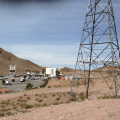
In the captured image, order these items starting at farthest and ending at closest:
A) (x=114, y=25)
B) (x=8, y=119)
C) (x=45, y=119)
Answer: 1. (x=114, y=25)
2. (x=8, y=119)
3. (x=45, y=119)

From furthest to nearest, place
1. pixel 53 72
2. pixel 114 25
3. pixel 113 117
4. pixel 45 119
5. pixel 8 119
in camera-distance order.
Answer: pixel 53 72, pixel 114 25, pixel 8 119, pixel 45 119, pixel 113 117

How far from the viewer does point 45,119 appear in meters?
8.58

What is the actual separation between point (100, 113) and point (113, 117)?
109 cm

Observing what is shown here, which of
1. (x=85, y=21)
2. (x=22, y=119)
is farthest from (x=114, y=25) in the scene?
(x=22, y=119)

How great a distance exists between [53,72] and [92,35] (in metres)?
111

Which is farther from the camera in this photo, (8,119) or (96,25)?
(96,25)

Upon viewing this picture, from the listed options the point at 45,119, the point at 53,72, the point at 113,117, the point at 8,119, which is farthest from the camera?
the point at 53,72

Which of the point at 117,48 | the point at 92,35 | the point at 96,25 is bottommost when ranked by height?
the point at 117,48

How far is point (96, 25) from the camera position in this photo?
1669cm

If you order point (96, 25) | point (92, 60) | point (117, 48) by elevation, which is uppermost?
point (96, 25)

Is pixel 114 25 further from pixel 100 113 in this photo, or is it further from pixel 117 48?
pixel 100 113

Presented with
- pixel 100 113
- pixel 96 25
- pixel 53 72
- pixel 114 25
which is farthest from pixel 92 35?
pixel 53 72

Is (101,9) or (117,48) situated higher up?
(101,9)

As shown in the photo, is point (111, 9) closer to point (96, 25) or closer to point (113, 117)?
point (96, 25)
